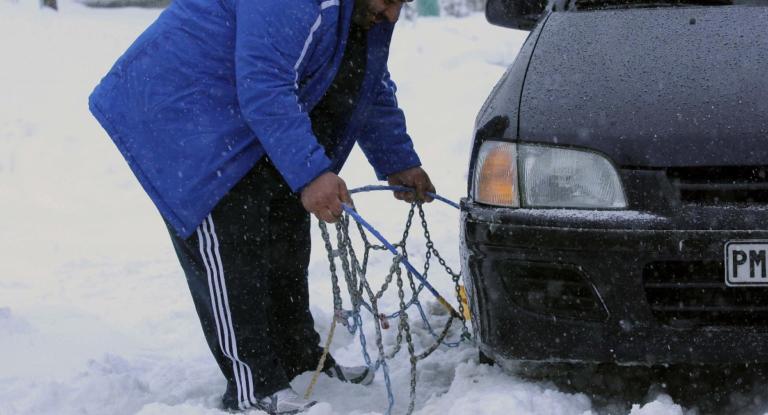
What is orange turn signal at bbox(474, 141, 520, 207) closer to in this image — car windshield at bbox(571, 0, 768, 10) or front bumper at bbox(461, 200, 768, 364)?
front bumper at bbox(461, 200, 768, 364)

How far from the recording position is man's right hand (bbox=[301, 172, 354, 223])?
2857 millimetres

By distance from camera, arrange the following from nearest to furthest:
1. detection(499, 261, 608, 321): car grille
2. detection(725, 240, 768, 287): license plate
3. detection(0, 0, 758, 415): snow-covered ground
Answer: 1. detection(725, 240, 768, 287): license plate
2. detection(499, 261, 608, 321): car grille
3. detection(0, 0, 758, 415): snow-covered ground

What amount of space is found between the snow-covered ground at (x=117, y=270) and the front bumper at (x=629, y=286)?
172 mm

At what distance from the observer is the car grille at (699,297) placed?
2.55 metres

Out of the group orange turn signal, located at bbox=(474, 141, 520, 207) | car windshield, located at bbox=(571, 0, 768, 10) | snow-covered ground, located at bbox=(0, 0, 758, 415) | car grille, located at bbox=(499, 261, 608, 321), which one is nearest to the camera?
car grille, located at bbox=(499, 261, 608, 321)

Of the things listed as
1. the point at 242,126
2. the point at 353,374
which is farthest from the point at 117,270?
the point at 242,126

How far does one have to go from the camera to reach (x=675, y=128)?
2580 mm

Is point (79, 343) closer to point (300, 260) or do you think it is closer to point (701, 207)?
point (300, 260)

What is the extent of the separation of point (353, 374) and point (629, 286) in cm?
131

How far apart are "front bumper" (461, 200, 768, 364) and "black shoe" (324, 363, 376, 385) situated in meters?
0.96

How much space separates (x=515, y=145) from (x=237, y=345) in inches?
42.4

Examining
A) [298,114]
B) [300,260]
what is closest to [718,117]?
[298,114]

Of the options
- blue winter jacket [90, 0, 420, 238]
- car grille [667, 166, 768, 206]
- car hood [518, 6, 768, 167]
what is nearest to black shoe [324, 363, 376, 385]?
blue winter jacket [90, 0, 420, 238]

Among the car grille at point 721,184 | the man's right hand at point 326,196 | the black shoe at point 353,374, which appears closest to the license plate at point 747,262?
the car grille at point 721,184
